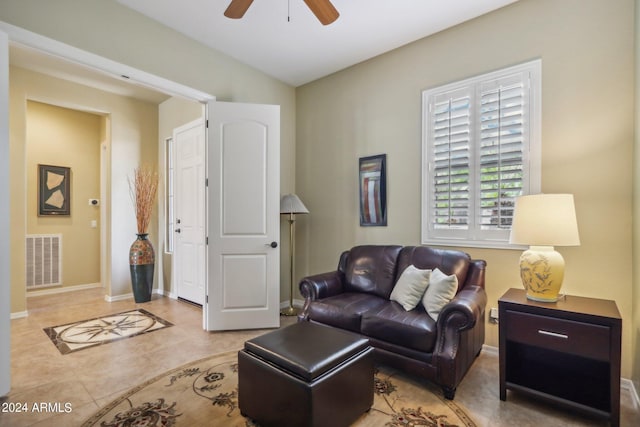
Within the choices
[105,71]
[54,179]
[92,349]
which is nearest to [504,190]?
[105,71]

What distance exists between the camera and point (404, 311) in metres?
2.44

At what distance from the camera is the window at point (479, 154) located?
259 centimetres

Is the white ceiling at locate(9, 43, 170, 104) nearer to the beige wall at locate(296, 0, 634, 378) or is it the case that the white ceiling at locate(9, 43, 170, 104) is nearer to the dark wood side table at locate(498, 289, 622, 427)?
the beige wall at locate(296, 0, 634, 378)

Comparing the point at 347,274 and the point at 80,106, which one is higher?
the point at 80,106

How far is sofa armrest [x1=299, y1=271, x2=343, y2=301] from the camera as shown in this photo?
2898 millimetres

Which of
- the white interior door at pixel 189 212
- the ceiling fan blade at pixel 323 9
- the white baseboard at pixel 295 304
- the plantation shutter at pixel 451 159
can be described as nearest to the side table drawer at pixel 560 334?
the plantation shutter at pixel 451 159

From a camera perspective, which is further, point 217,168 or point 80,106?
point 80,106

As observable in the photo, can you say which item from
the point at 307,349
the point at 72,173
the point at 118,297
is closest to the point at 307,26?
the point at 307,349

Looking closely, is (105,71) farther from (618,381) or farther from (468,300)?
(618,381)

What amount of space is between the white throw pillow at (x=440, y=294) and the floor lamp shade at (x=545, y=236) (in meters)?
0.46

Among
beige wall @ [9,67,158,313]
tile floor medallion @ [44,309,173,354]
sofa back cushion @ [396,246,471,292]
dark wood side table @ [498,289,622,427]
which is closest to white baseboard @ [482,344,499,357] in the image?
dark wood side table @ [498,289,622,427]

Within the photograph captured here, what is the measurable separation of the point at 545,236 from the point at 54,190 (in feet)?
20.1

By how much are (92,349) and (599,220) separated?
13.9 feet

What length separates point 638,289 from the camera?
2031mm
